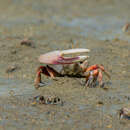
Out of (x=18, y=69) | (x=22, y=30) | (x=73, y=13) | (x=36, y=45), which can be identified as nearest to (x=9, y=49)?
(x=36, y=45)

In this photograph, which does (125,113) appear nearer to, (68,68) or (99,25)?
(68,68)

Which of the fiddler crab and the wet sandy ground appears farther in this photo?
the fiddler crab

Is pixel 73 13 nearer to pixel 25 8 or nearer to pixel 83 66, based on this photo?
pixel 25 8

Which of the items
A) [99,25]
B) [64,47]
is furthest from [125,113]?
[99,25]

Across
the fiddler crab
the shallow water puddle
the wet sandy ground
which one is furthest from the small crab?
the shallow water puddle

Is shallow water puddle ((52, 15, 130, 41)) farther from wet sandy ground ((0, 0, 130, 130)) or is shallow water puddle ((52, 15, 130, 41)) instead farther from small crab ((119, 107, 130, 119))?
small crab ((119, 107, 130, 119))
